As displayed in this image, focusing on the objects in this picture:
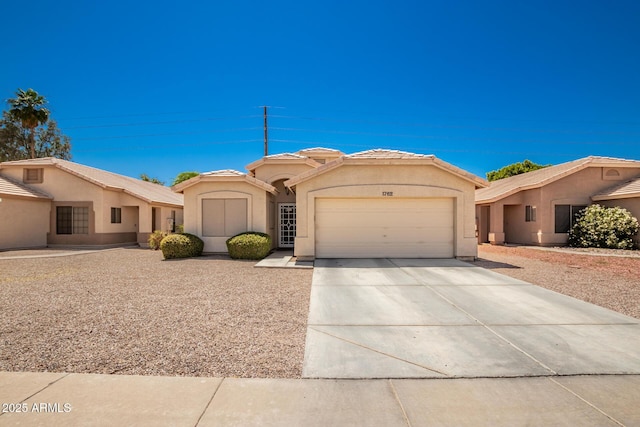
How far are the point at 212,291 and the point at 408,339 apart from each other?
4.96 meters

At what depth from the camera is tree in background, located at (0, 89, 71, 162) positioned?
26797 mm

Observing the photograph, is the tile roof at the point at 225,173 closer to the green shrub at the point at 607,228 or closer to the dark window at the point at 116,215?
the dark window at the point at 116,215

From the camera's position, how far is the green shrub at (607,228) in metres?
16.2

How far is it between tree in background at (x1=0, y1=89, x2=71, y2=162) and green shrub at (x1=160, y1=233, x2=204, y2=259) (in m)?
24.8

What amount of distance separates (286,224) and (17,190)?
51.2 feet

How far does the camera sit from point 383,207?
502 inches

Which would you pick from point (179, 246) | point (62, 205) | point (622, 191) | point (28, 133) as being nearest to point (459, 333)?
point (179, 246)

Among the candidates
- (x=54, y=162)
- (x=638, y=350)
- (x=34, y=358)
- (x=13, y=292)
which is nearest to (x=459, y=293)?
(x=638, y=350)

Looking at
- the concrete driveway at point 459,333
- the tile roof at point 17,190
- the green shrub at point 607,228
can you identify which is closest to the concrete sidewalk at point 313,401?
the concrete driveway at point 459,333

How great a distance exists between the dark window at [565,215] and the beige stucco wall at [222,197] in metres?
16.9

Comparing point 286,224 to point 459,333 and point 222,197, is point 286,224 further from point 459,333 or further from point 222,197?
point 459,333

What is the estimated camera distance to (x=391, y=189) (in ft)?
41.0

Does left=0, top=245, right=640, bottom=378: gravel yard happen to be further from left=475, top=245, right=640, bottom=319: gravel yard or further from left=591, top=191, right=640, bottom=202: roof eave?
left=591, top=191, right=640, bottom=202: roof eave

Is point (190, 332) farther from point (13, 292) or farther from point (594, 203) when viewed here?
point (594, 203)
